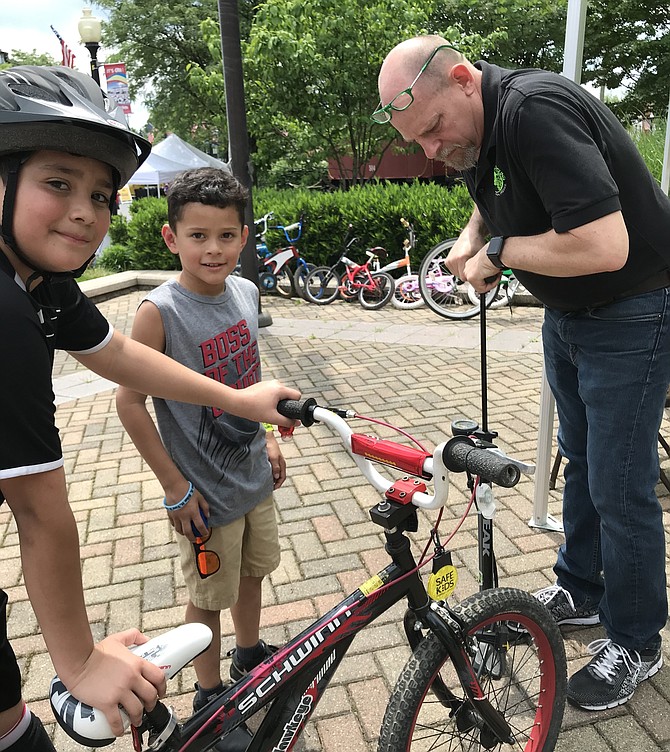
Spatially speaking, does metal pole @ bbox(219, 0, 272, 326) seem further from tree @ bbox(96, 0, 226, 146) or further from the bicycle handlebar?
tree @ bbox(96, 0, 226, 146)

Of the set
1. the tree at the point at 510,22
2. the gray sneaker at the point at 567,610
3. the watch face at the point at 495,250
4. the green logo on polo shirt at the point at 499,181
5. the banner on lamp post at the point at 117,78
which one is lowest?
the gray sneaker at the point at 567,610

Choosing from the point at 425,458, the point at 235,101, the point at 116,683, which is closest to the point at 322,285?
the point at 235,101

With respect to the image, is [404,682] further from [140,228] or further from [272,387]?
[140,228]

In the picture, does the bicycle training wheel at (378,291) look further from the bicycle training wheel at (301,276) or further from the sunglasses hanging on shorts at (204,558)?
the sunglasses hanging on shorts at (204,558)

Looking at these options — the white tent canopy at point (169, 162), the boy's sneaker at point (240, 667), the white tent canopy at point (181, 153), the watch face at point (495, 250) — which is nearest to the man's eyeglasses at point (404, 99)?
the watch face at point (495, 250)

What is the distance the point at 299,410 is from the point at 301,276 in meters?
8.28

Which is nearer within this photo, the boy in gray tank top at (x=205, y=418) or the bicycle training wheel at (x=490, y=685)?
the bicycle training wheel at (x=490, y=685)

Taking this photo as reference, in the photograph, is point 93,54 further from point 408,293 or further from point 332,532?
point 332,532

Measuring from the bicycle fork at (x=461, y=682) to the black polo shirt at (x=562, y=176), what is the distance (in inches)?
43.1

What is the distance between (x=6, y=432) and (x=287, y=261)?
9.11 m

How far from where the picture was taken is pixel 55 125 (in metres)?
1.19

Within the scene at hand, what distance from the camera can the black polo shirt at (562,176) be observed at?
1.75 metres

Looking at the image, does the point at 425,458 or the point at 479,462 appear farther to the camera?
the point at 425,458

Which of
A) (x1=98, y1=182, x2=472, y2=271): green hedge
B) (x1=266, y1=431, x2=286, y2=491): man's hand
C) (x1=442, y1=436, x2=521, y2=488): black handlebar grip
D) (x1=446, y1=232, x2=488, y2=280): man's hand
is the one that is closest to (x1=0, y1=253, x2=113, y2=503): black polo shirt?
(x1=442, y1=436, x2=521, y2=488): black handlebar grip
